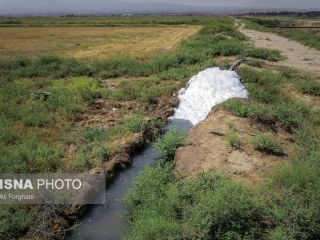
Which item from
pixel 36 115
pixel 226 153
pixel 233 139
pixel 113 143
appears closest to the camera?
pixel 226 153

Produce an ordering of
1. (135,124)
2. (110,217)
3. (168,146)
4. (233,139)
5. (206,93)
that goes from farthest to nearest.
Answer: (206,93)
(135,124)
(168,146)
(233,139)
(110,217)

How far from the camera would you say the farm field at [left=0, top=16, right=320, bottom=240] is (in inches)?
287

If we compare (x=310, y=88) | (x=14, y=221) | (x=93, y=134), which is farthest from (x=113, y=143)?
(x=310, y=88)

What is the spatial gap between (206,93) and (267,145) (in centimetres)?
806

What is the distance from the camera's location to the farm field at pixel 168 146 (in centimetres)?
729

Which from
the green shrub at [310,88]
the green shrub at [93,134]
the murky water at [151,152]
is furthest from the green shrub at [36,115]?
the green shrub at [310,88]

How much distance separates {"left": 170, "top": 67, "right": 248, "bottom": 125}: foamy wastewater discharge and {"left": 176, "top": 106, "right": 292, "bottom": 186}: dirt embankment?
3.38 metres

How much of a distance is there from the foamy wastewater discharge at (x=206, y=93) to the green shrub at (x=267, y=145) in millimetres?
5033

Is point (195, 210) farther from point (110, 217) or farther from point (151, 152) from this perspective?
point (151, 152)

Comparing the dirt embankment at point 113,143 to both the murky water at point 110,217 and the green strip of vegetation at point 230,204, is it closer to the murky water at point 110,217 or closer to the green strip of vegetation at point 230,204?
the murky water at point 110,217

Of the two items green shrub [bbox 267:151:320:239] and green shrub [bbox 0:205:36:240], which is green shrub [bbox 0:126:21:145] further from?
green shrub [bbox 267:151:320:239]

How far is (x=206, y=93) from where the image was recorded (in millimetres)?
18281

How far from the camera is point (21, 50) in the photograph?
3594 cm

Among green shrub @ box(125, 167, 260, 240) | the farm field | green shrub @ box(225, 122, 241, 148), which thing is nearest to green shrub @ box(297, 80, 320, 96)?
the farm field
